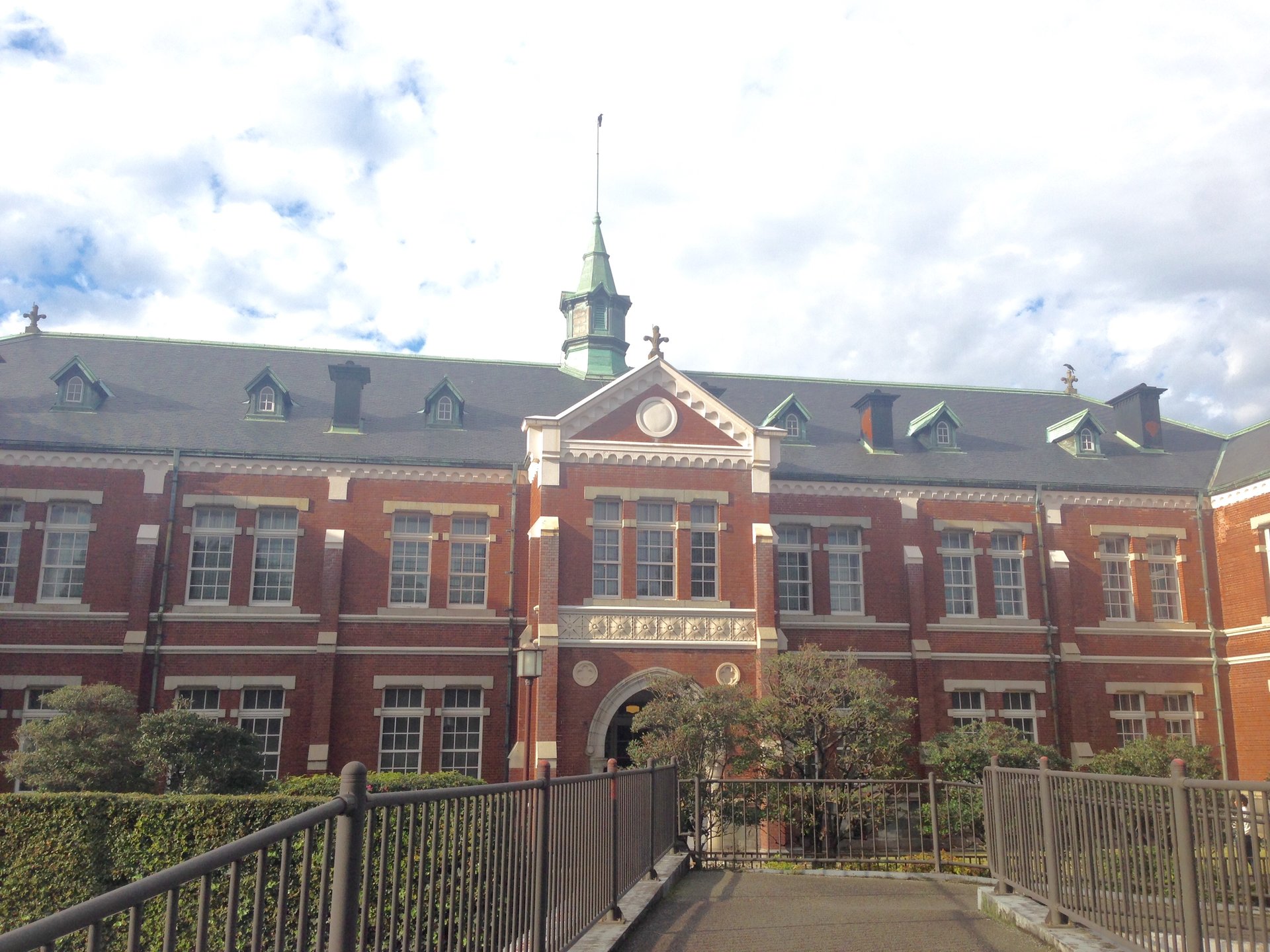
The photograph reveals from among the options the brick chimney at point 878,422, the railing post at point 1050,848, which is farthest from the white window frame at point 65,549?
the railing post at point 1050,848

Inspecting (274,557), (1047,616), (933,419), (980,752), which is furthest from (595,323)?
(980,752)

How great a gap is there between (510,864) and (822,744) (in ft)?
47.2

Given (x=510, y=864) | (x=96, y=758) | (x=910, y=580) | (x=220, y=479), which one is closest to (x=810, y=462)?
(x=910, y=580)

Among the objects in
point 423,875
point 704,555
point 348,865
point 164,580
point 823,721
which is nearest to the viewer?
point 348,865

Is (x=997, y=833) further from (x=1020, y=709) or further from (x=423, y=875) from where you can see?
(x=1020, y=709)

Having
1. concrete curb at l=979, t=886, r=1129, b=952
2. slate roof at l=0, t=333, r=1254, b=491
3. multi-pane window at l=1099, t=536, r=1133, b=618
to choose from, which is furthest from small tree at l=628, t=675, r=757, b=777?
multi-pane window at l=1099, t=536, r=1133, b=618

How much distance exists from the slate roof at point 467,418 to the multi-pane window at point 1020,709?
5.58 metres

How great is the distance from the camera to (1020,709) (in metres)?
26.5

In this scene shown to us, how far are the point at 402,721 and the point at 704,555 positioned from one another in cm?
809

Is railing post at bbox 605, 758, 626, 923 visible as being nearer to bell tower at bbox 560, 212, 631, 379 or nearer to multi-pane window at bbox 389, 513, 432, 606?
multi-pane window at bbox 389, 513, 432, 606

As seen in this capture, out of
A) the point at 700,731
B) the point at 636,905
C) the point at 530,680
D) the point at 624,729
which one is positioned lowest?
the point at 636,905

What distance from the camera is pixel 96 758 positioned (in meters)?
19.0

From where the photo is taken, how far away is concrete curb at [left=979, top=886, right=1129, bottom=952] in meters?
7.79

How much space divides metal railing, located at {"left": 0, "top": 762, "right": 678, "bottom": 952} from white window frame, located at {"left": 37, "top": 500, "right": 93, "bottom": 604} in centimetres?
1431
